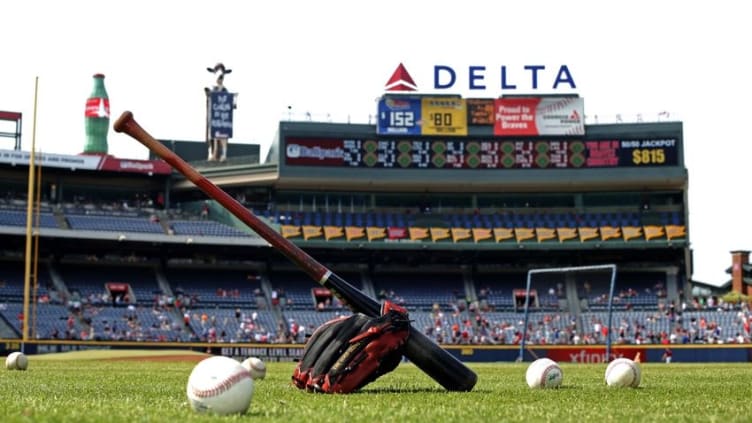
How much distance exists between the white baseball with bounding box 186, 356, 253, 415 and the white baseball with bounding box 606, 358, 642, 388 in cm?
1086

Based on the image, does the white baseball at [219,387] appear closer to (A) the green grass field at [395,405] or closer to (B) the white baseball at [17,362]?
(A) the green grass field at [395,405]

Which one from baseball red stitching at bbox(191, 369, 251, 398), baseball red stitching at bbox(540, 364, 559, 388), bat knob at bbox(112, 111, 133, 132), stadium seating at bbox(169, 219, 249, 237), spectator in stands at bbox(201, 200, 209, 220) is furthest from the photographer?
spectator in stands at bbox(201, 200, 209, 220)

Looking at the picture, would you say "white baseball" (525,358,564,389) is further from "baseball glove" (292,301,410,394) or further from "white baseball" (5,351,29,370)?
"white baseball" (5,351,29,370)

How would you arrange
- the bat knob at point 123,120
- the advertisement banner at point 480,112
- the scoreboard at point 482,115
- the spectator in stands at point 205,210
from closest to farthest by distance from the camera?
the bat knob at point 123,120, the scoreboard at point 482,115, the advertisement banner at point 480,112, the spectator in stands at point 205,210

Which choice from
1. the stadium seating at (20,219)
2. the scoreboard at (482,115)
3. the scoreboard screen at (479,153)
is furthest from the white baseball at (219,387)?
the scoreboard at (482,115)

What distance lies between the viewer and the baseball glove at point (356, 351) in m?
16.9

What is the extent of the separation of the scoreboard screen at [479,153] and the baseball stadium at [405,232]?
0.10 metres

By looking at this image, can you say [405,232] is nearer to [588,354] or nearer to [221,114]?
[221,114]

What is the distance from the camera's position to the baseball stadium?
69125 mm

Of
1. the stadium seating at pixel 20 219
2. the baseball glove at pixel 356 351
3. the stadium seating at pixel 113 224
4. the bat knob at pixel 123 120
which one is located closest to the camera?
the baseball glove at pixel 356 351

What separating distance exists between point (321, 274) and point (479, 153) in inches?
2362

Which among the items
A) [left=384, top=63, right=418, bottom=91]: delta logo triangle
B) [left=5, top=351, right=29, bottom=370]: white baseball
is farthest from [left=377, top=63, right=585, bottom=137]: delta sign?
[left=5, top=351, right=29, bottom=370]: white baseball

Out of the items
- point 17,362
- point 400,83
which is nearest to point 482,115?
point 400,83

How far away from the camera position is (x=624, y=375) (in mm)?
20109
